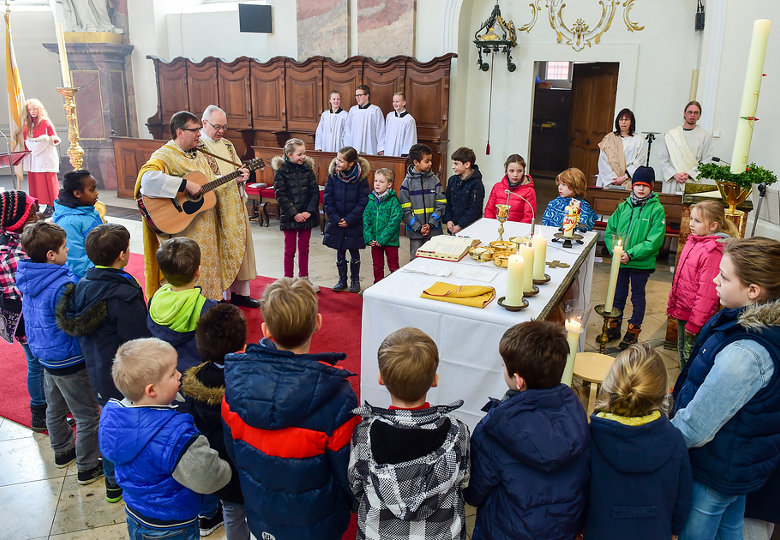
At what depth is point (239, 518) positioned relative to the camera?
239 centimetres

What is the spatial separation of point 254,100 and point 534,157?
6.87 meters

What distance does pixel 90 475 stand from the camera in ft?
9.99

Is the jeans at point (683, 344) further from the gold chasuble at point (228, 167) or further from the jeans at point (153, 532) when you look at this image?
the gold chasuble at point (228, 167)

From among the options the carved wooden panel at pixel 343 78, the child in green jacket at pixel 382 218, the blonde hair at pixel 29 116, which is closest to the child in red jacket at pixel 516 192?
the child in green jacket at pixel 382 218

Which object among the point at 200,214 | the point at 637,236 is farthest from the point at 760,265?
the point at 200,214

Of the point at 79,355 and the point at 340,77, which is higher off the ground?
the point at 340,77

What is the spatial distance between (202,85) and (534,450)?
36.1ft

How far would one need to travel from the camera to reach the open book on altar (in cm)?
357

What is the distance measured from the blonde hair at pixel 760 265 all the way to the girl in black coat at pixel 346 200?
3.78m

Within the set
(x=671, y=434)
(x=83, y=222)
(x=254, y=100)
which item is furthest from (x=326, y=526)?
(x=254, y=100)

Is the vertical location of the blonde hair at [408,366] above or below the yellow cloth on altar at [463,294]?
above

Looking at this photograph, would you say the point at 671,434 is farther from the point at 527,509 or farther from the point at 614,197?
the point at 614,197

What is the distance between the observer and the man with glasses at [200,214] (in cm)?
437

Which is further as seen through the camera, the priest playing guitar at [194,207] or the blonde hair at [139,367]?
the priest playing guitar at [194,207]
